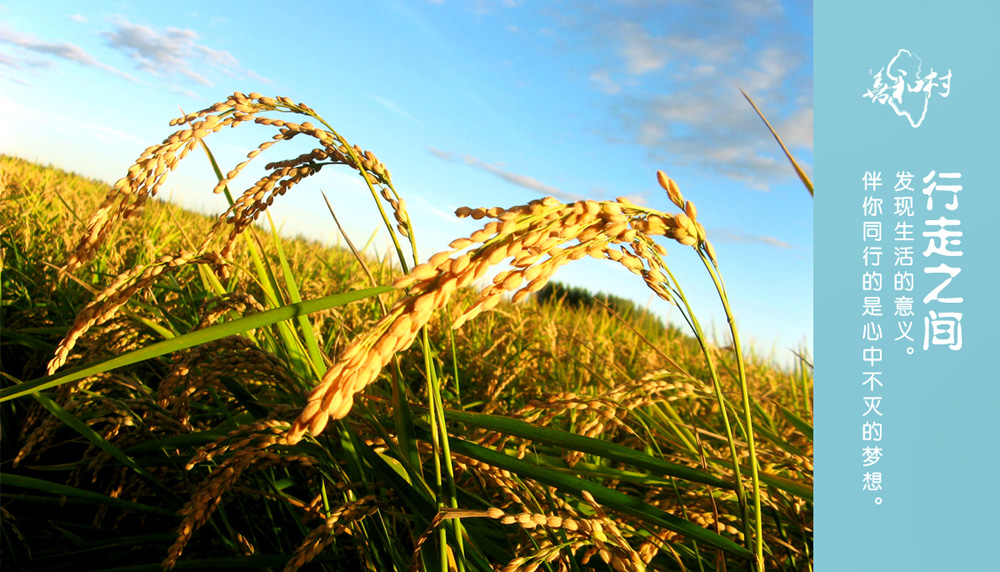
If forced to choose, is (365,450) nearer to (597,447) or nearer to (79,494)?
(597,447)

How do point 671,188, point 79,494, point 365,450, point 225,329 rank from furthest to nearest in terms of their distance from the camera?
1. point 79,494
2. point 365,450
3. point 671,188
4. point 225,329

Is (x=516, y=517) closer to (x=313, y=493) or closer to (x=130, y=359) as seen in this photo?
(x=130, y=359)

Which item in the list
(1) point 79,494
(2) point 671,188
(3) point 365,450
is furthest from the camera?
(1) point 79,494

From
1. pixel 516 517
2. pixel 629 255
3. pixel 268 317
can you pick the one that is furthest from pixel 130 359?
pixel 629 255

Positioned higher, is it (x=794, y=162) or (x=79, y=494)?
(x=794, y=162)

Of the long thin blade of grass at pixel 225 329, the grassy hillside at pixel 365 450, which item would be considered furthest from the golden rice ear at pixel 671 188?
the long thin blade of grass at pixel 225 329

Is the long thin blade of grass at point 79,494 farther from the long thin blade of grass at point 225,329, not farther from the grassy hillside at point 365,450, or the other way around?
the long thin blade of grass at point 225,329

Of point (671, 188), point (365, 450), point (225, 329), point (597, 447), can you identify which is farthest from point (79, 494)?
point (671, 188)

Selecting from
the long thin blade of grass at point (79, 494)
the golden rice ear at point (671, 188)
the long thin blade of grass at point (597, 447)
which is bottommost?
the long thin blade of grass at point (79, 494)

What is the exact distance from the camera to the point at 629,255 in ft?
2.99

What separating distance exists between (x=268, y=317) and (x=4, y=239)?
360 centimetres

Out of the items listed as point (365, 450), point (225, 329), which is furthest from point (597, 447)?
point (225, 329)

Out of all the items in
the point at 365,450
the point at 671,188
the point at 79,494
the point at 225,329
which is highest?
the point at 671,188

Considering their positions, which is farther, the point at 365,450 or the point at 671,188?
the point at 365,450
